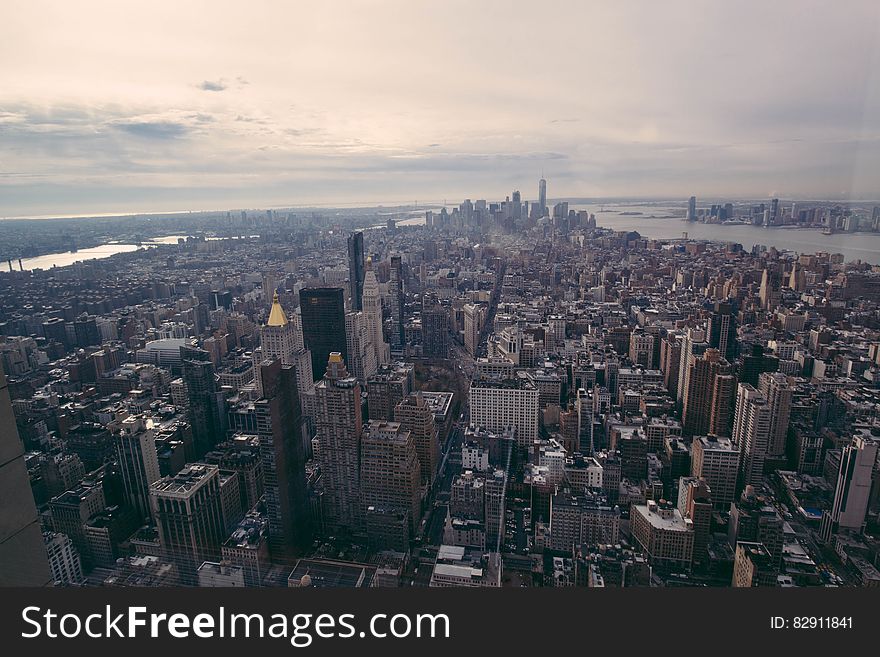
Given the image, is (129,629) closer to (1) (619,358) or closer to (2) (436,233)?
(2) (436,233)

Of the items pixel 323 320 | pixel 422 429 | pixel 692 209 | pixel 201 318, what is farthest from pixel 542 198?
pixel 201 318

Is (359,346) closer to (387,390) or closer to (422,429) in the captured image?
(387,390)

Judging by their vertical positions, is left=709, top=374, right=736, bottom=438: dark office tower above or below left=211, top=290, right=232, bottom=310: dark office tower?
below

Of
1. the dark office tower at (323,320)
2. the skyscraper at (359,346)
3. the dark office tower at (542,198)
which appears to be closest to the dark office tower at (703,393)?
the dark office tower at (542,198)

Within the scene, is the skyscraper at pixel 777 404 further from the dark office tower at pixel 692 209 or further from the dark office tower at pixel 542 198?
the dark office tower at pixel 542 198

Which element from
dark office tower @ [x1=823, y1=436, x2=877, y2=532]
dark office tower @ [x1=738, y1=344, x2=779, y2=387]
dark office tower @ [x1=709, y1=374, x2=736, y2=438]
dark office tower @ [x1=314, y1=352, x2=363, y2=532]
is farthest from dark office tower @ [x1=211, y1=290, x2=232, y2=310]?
dark office tower @ [x1=823, y1=436, x2=877, y2=532]

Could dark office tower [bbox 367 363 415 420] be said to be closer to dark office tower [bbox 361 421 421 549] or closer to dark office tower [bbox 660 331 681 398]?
dark office tower [bbox 361 421 421 549]
